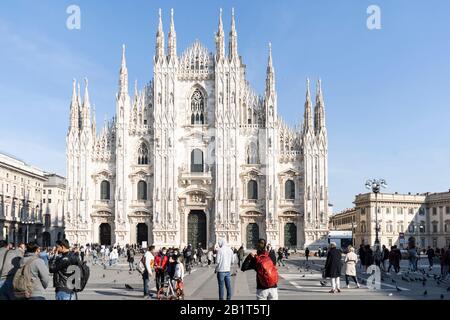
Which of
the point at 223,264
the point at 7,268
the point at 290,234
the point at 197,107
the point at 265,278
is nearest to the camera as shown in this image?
the point at 265,278

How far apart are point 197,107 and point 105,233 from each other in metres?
15.9

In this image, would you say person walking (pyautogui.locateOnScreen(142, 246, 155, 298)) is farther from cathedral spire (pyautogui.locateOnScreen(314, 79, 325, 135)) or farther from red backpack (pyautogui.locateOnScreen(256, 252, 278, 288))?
cathedral spire (pyautogui.locateOnScreen(314, 79, 325, 135))

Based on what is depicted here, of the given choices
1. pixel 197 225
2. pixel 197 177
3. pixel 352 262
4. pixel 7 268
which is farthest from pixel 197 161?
pixel 7 268

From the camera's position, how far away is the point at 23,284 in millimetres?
11156

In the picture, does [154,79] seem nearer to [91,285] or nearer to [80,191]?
[80,191]

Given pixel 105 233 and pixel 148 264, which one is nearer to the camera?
pixel 148 264

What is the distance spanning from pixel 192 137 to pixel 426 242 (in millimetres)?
47565

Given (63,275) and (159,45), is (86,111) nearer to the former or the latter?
(159,45)

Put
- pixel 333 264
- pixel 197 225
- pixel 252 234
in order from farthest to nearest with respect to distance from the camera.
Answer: pixel 197 225, pixel 252 234, pixel 333 264

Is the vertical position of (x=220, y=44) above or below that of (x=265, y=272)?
above

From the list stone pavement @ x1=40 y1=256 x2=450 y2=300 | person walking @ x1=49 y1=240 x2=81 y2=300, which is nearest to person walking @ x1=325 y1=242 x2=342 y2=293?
stone pavement @ x1=40 y1=256 x2=450 y2=300

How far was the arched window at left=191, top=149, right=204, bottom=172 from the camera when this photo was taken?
6569 cm
